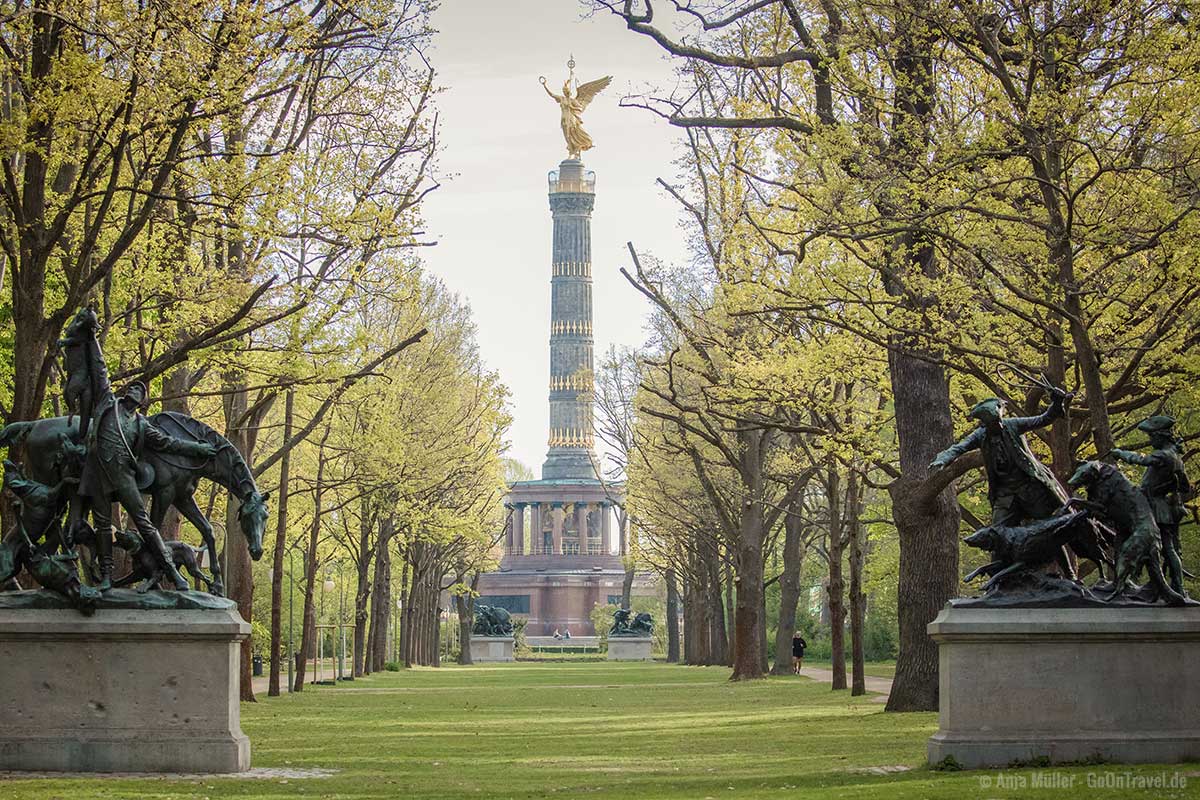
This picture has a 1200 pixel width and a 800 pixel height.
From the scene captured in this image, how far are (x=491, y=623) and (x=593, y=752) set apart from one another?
69633mm

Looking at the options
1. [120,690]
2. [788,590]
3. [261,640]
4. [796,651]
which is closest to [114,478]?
[120,690]

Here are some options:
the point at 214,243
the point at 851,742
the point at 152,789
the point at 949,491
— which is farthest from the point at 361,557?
the point at 152,789

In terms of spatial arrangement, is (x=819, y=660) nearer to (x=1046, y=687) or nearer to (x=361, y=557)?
(x=361, y=557)

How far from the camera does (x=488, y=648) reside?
89.0 m

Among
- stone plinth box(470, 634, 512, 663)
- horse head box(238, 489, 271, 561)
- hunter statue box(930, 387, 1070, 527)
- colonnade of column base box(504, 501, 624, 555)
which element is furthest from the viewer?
colonnade of column base box(504, 501, 624, 555)

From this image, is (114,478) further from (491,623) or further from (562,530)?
(562,530)

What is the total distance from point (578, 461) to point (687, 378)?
89360 mm

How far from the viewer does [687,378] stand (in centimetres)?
5119

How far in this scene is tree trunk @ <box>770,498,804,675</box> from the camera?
50.2 metres

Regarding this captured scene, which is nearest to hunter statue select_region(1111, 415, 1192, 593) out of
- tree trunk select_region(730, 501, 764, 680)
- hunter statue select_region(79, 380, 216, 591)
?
hunter statue select_region(79, 380, 216, 591)

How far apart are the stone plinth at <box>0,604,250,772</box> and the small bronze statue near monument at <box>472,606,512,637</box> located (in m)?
73.8

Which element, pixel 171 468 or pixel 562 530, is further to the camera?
pixel 562 530

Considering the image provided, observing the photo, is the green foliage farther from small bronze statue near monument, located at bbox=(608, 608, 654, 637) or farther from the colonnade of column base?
the colonnade of column base

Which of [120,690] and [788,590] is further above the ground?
[788,590]
